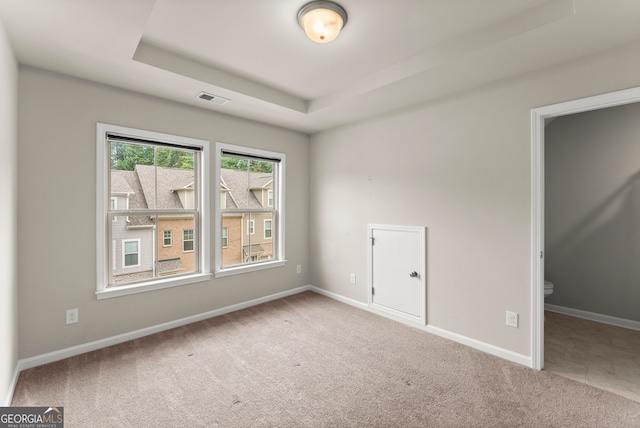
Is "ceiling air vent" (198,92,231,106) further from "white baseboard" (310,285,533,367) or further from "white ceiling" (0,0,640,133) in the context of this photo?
"white baseboard" (310,285,533,367)

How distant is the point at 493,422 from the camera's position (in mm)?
1772

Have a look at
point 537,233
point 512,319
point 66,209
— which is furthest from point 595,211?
point 66,209

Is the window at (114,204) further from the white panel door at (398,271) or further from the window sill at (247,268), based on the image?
the white panel door at (398,271)

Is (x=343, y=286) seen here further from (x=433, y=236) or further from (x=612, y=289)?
(x=612, y=289)

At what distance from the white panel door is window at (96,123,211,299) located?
2037 mm

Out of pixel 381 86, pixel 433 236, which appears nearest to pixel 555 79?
pixel 381 86

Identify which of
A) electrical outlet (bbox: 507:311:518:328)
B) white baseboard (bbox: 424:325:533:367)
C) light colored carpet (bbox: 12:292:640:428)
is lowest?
light colored carpet (bbox: 12:292:640:428)

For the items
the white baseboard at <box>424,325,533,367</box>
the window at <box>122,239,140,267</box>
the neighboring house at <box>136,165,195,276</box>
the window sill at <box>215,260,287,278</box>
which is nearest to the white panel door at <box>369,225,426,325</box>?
the white baseboard at <box>424,325,533,367</box>

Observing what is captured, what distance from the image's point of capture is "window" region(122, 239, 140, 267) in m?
2.90

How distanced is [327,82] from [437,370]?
9.37ft

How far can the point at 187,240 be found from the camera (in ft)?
11.0

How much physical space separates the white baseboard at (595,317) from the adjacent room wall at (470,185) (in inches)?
69.7

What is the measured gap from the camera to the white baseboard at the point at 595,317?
313 centimetres

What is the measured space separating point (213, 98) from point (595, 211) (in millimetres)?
4552
